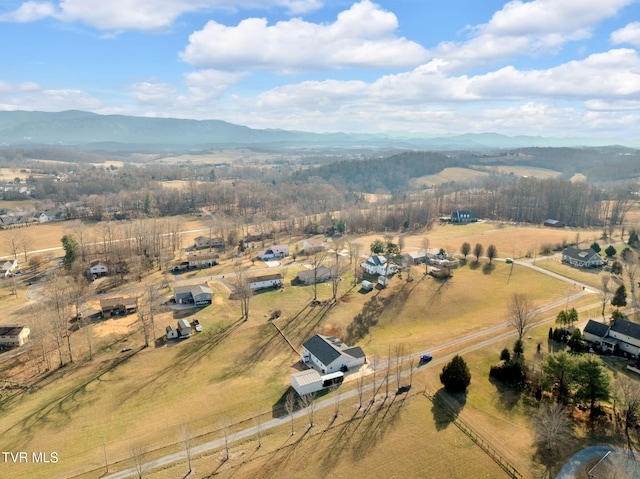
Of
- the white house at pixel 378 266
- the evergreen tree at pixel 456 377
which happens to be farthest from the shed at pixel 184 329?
the white house at pixel 378 266

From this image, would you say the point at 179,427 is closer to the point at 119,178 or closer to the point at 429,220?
the point at 429,220

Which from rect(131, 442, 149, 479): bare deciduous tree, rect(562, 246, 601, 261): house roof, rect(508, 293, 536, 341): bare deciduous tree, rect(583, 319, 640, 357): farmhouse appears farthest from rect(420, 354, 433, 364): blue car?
rect(562, 246, 601, 261): house roof

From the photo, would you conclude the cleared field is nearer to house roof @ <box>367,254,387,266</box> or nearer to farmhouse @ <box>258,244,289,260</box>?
house roof @ <box>367,254,387,266</box>

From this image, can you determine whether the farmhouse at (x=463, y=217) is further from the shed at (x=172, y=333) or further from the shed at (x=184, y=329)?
the shed at (x=172, y=333)

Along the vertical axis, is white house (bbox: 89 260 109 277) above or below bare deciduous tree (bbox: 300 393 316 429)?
above

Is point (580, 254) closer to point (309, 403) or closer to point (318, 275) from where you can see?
point (318, 275)

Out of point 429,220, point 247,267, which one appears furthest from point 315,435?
point 429,220
